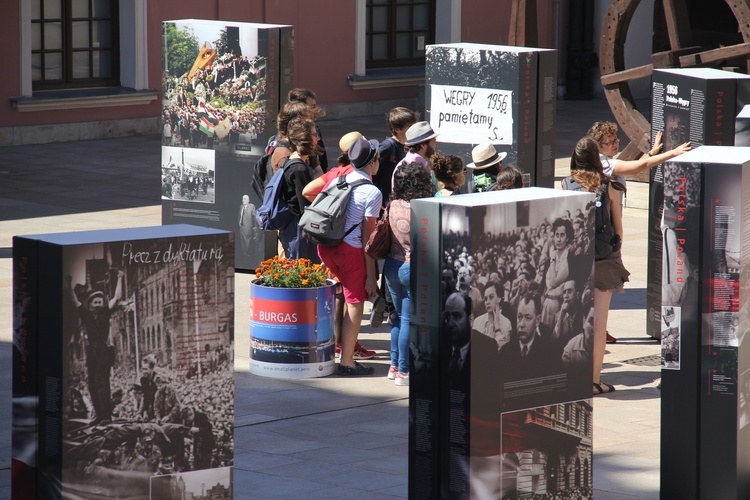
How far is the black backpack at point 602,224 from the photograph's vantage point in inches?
301

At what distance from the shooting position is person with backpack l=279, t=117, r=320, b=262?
340 inches

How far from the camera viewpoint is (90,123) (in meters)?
18.8

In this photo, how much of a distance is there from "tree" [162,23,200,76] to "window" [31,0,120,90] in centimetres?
791

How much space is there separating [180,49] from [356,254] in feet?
12.6

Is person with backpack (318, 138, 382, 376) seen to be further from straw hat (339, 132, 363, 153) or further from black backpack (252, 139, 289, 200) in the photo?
black backpack (252, 139, 289, 200)

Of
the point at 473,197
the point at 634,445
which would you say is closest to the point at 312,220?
the point at 634,445

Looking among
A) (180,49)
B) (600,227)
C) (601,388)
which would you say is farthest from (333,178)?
(180,49)

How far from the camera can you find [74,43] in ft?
62.3

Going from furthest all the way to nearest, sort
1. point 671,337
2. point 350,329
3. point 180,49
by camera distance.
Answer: point 180,49 → point 350,329 → point 671,337

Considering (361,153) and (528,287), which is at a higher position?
(361,153)

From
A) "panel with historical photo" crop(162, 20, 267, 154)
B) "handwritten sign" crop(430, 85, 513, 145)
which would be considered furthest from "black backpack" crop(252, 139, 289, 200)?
"handwritten sign" crop(430, 85, 513, 145)

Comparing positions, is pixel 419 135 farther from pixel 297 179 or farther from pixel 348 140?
pixel 297 179

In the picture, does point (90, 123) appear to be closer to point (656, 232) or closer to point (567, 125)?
point (567, 125)

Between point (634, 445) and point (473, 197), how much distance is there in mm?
2344
